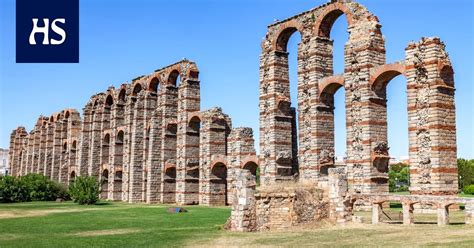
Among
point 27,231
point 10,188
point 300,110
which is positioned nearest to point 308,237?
point 27,231

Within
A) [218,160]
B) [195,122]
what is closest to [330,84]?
[218,160]

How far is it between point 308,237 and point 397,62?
13626 mm

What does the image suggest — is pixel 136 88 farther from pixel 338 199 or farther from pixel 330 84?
pixel 338 199

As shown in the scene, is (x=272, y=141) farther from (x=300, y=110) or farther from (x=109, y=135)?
(x=109, y=135)

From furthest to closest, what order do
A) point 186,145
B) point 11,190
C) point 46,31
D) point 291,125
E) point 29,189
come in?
point 29,189, point 11,190, point 186,145, point 291,125, point 46,31

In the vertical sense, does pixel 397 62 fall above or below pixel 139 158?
above

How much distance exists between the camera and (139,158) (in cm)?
4566

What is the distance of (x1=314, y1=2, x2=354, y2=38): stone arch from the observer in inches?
1161

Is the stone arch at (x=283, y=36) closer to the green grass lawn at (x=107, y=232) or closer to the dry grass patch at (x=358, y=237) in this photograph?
the green grass lawn at (x=107, y=232)

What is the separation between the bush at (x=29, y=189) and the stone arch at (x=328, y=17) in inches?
1138

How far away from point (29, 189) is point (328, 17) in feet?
101

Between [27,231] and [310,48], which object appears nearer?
[27,231]

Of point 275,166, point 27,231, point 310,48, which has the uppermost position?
point 310,48

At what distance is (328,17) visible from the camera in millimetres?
30484
